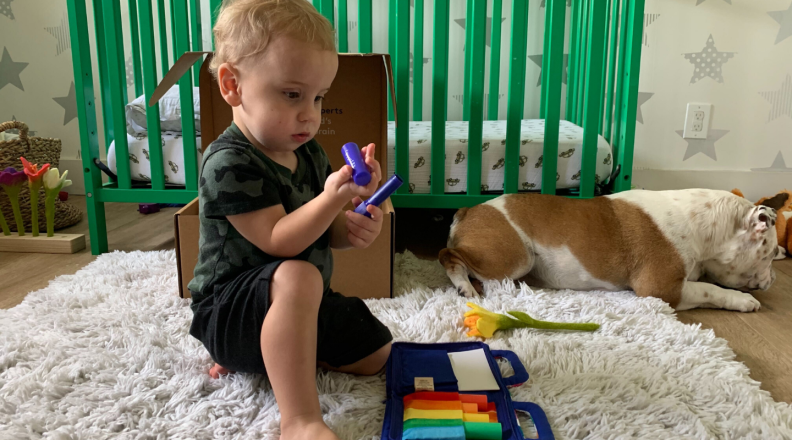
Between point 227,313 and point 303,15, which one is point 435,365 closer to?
point 227,313

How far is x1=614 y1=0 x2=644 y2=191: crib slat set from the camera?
146 centimetres

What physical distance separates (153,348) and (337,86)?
2.83ft

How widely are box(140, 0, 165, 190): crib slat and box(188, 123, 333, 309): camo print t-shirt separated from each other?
0.91 m

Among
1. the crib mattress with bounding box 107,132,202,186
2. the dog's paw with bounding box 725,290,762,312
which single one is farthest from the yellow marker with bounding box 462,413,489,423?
the crib mattress with bounding box 107,132,202,186

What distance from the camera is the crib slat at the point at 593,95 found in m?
1.49

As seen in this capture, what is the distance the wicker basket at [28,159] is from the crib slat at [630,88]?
1.89 m

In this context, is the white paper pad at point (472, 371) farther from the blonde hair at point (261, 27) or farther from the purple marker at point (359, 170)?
the blonde hair at point (261, 27)

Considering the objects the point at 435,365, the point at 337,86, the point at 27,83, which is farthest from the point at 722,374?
the point at 27,83

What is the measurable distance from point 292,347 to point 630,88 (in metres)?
1.26

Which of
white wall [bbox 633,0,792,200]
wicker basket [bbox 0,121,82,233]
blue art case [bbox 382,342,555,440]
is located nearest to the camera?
blue art case [bbox 382,342,555,440]

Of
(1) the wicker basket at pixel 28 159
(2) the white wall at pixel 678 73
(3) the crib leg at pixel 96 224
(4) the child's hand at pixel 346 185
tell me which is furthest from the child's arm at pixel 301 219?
Answer: (2) the white wall at pixel 678 73

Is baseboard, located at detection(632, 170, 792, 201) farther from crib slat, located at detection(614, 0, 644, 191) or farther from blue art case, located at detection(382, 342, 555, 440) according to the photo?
blue art case, located at detection(382, 342, 555, 440)

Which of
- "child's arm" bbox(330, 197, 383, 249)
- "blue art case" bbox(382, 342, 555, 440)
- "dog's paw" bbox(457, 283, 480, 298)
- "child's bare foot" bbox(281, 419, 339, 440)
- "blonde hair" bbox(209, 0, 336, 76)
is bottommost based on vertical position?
"dog's paw" bbox(457, 283, 480, 298)

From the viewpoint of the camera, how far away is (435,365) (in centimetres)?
89
